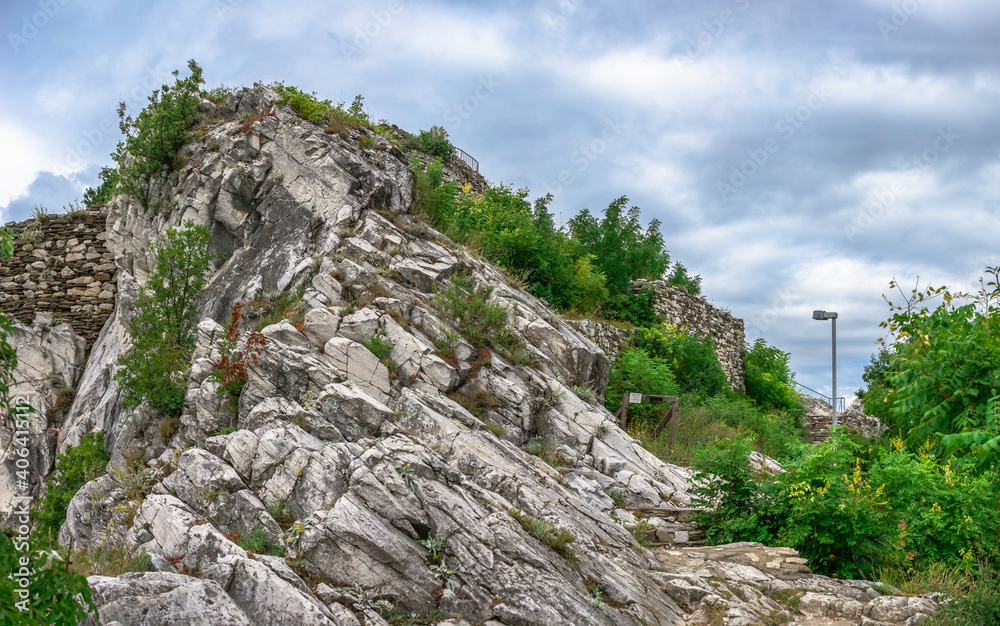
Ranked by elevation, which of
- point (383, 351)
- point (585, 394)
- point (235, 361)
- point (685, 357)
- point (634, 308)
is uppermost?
point (634, 308)

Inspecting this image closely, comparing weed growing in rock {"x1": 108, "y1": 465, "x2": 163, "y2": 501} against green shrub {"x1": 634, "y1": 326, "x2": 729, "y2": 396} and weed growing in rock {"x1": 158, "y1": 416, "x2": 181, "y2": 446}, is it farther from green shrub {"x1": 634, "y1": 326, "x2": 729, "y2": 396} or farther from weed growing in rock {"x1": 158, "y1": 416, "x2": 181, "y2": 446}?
green shrub {"x1": 634, "y1": 326, "x2": 729, "y2": 396}

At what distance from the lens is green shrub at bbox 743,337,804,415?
84.2 feet

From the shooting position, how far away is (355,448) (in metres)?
8.45

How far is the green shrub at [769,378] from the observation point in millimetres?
25672

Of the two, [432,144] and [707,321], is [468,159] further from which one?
[707,321]

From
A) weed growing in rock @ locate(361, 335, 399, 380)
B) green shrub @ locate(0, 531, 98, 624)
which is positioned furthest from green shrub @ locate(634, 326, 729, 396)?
green shrub @ locate(0, 531, 98, 624)

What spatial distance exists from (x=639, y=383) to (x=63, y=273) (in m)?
15.5

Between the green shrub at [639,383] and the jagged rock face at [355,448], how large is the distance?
7.59ft

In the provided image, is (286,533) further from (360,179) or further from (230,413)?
(360,179)

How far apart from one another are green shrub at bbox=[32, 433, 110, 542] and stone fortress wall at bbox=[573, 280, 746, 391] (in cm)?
1269

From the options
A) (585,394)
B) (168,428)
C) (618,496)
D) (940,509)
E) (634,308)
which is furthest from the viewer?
(634,308)

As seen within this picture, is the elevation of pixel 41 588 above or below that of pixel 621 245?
below

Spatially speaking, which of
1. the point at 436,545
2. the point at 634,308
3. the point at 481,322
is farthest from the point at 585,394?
the point at 634,308

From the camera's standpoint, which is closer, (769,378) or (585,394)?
(585,394)
